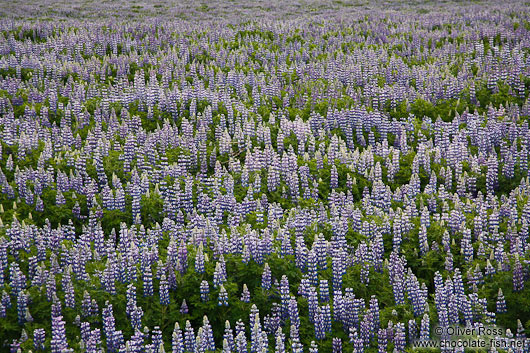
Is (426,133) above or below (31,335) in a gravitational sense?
above

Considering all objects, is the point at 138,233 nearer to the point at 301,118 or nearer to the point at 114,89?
the point at 301,118

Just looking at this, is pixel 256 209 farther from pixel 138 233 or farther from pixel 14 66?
pixel 14 66

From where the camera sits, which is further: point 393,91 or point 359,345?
point 393,91

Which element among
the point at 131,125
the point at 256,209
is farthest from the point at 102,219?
the point at 131,125

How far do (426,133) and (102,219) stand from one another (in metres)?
7.37

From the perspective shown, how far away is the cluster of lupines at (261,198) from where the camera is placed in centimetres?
701

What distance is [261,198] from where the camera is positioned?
9.92 m

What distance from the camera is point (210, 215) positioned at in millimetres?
9547

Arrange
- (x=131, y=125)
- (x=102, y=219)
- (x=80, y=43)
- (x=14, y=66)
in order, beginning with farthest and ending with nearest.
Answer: (x=80, y=43), (x=14, y=66), (x=131, y=125), (x=102, y=219)

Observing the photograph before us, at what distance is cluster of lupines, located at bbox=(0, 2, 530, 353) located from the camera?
7.01m

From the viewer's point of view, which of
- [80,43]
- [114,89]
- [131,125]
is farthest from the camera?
[80,43]

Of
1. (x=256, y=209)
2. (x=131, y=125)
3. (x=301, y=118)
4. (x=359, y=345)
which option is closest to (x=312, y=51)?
(x=301, y=118)

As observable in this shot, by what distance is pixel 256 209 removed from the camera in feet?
31.4

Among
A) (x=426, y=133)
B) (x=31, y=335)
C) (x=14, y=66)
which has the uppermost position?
(x=14, y=66)
